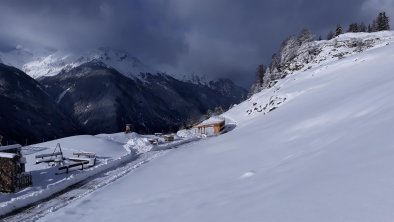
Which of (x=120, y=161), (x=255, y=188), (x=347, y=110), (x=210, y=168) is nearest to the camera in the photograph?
(x=255, y=188)

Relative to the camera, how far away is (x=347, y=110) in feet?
88.9

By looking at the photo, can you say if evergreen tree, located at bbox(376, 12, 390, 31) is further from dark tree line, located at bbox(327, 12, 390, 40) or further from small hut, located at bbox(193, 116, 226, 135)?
small hut, located at bbox(193, 116, 226, 135)

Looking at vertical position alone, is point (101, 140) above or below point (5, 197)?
above

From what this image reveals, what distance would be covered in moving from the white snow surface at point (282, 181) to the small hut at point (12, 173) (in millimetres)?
6487

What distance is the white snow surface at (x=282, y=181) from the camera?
33.9ft

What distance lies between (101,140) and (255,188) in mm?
36578

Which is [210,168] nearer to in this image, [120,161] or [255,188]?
[255,188]

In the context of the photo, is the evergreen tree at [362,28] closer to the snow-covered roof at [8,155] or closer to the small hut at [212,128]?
the small hut at [212,128]

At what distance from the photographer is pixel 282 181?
14.4 metres

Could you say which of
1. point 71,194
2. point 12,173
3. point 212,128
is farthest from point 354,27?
point 12,173

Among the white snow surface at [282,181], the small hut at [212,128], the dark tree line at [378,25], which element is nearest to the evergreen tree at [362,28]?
the dark tree line at [378,25]

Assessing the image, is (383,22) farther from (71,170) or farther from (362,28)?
(71,170)

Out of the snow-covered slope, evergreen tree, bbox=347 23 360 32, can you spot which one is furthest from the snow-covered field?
evergreen tree, bbox=347 23 360 32

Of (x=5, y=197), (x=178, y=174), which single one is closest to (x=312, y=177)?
(x=178, y=174)
